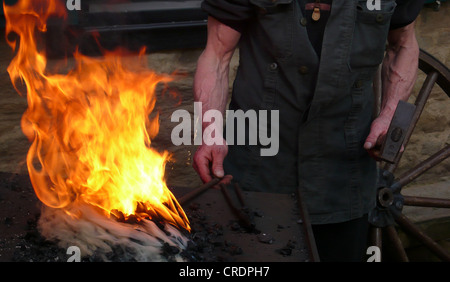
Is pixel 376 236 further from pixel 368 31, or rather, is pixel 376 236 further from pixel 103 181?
pixel 103 181

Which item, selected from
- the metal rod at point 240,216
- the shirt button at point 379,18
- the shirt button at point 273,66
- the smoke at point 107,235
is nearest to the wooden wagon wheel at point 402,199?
the shirt button at point 379,18

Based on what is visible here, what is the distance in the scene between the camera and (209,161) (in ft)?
8.41

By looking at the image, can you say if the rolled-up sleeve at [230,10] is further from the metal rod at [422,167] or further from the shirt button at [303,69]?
the metal rod at [422,167]

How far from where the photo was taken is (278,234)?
2.03 meters

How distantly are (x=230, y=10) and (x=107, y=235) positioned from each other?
111cm

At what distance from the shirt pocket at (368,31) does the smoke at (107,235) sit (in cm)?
111

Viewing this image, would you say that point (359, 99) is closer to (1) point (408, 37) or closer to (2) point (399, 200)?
(1) point (408, 37)

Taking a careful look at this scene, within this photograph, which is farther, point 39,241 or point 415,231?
point 415,231

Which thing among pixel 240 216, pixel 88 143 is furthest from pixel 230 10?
pixel 240 216

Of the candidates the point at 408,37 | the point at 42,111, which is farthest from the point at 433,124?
the point at 42,111

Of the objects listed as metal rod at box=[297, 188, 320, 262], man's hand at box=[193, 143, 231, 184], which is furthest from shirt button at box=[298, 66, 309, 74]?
metal rod at box=[297, 188, 320, 262]

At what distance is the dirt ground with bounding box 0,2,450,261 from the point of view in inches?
90.9

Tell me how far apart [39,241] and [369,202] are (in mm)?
1555

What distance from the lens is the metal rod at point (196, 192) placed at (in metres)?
2.20
